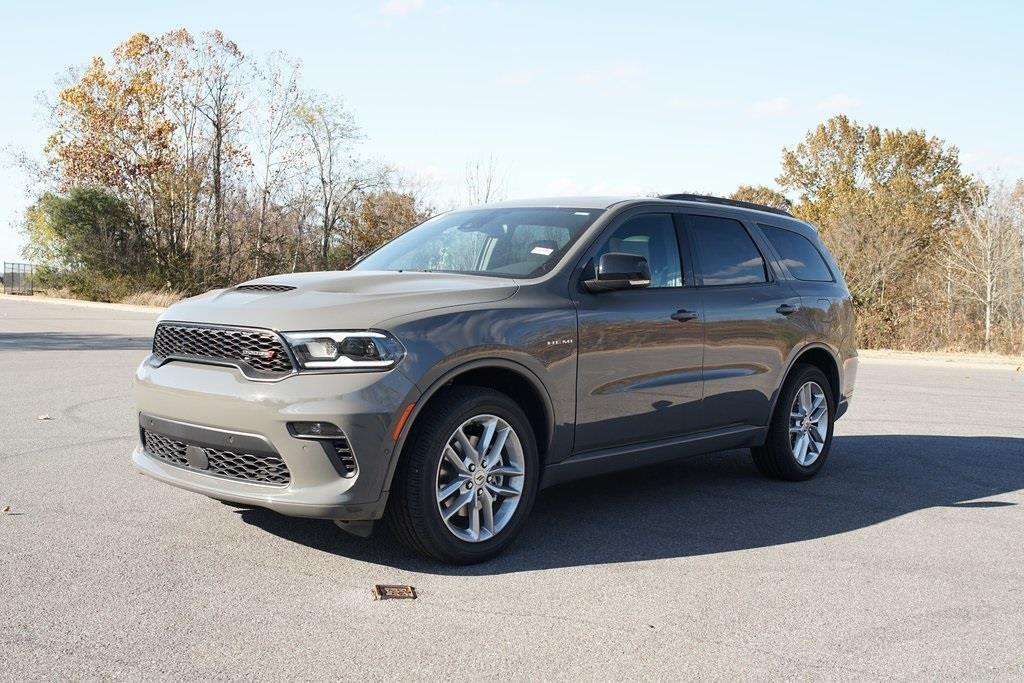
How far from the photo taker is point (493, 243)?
6043mm

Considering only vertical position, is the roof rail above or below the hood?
above

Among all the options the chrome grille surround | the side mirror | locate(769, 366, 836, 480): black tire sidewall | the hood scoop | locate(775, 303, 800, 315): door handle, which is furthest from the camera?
locate(769, 366, 836, 480): black tire sidewall

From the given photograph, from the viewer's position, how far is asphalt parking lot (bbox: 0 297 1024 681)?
3803 mm

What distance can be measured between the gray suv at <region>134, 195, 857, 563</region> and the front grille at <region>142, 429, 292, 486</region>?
11 millimetres

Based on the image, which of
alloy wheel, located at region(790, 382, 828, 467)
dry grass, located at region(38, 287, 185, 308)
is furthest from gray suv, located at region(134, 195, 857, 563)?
dry grass, located at region(38, 287, 185, 308)

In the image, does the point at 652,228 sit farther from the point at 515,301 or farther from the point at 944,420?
the point at 944,420

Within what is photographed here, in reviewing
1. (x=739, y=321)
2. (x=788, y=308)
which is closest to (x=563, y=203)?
(x=739, y=321)

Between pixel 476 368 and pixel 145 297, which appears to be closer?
pixel 476 368

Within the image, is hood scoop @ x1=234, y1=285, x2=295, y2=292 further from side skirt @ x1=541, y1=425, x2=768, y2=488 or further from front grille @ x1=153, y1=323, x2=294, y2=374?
side skirt @ x1=541, y1=425, x2=768, y2=488

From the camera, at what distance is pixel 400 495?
15.6 feet

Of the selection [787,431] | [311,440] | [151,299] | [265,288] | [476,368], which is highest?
[265,288]

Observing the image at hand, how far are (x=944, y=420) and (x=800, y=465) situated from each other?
4468mm

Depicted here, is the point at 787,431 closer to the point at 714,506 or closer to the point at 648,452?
the point at 714,506

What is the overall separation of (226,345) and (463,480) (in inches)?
51.7
